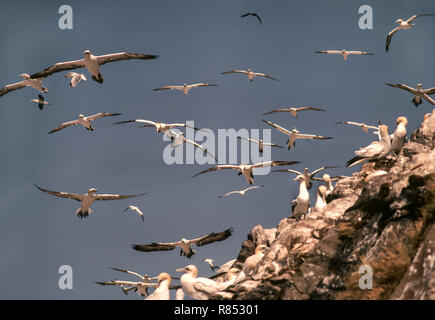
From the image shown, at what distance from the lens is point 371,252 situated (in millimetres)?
12117

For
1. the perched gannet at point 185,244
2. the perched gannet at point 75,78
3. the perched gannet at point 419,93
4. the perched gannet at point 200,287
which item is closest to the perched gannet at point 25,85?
the perched gannet at point 75,78

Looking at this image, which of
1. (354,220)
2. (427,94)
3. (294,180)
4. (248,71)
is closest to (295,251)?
(354,220)

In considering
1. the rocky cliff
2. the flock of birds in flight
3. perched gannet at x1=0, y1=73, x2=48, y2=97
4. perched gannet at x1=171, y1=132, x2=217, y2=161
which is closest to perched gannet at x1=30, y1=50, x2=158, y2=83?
the flock of birds in flight

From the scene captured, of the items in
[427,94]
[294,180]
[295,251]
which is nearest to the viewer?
[295,251]

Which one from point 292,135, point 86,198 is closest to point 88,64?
point 86,198

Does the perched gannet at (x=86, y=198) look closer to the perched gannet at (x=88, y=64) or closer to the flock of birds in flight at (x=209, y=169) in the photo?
the flock of birds in flight at (x=209, y=169)

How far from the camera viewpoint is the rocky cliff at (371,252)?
1124cm

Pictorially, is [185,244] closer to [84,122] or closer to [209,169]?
[209,169]

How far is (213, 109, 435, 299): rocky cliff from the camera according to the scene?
36.9 ft

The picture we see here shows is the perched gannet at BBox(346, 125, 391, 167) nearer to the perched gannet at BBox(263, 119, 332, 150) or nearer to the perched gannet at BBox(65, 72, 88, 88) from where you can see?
the perched gannet at BBox(263, 119, 332, 150)

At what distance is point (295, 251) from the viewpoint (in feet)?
48.0
